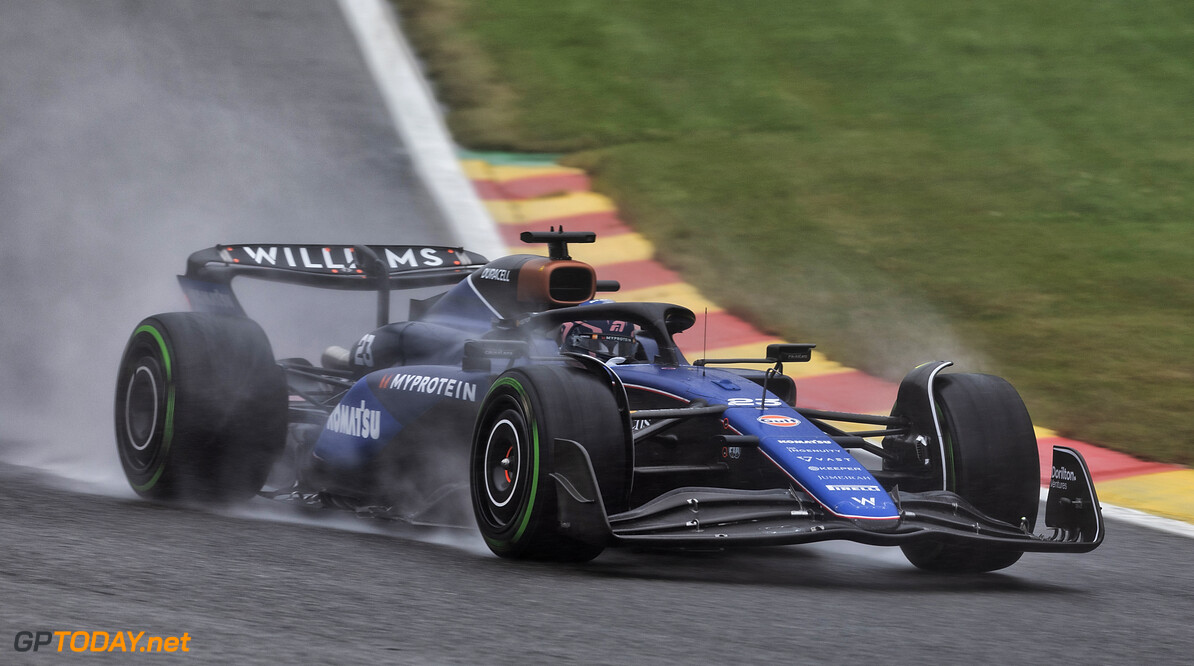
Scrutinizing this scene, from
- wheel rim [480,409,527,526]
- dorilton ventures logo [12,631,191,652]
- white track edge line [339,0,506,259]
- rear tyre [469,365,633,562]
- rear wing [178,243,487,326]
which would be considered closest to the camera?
dorilton ventures logo [12,631,191,652]

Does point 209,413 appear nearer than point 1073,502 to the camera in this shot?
No

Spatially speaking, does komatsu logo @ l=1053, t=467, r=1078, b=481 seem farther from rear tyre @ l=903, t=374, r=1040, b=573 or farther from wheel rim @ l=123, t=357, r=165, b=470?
wheel rim @ l=123, t=357, r=165, b=470

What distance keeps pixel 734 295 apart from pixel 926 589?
4.82m

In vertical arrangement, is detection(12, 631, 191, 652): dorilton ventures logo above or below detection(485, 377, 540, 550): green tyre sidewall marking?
below

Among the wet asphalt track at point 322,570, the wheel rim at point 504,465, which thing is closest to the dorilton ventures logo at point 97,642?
the wet asphalt track at point 322,570

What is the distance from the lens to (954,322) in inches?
365

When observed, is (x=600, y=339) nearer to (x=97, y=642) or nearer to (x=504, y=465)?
(x=504, y=465)

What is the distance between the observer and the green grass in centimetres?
892

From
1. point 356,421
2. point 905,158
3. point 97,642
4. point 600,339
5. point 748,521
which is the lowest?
point 97,642

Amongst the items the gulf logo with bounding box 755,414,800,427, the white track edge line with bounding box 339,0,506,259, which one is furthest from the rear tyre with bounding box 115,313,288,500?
the white track edge line with bounding box 339,0,506,259

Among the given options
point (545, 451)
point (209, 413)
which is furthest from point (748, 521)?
point (209, 413)

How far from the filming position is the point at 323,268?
22.4 feet

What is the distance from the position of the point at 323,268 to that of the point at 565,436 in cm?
281

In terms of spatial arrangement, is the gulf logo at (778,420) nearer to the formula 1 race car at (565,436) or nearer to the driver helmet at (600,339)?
the formula 1 race car at (565,436)
